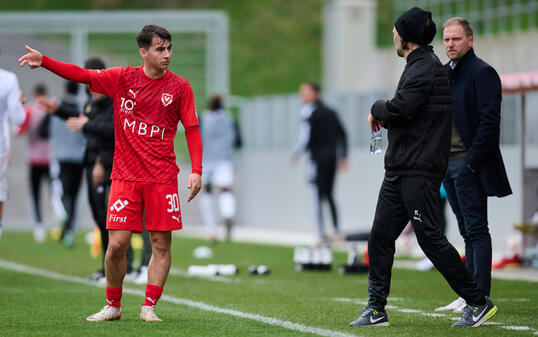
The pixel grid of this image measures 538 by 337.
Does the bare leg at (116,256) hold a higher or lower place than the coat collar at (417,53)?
lower

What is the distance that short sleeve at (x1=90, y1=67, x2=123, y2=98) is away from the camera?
25.9 ft

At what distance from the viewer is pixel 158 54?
7.95 meters

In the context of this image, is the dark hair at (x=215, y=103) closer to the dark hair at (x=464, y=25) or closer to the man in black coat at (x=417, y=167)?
the dark hair at (x=464, y=25)

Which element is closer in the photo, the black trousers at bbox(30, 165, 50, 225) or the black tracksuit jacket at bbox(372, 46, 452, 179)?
the black tracksuit jacket at bbox(372, 46, 452, 179)

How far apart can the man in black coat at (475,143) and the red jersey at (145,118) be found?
216 centimetres

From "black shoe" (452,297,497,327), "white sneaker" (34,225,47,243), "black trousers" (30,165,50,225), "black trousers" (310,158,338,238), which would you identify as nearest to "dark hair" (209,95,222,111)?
"black trousers" (310,158,338,238)

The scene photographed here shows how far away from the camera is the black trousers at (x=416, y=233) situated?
761cm

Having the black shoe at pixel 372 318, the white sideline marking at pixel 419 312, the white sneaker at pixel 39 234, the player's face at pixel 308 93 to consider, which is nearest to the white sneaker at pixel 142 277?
the white sideline marking at pixel 419 312

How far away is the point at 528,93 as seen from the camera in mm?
14406

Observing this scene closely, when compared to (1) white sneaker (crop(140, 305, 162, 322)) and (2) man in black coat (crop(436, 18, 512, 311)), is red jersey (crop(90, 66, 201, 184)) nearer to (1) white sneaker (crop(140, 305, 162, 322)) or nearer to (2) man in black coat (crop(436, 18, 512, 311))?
(1) white sneaker (crop(140, 305, 162, 322))

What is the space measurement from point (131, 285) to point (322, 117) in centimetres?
725

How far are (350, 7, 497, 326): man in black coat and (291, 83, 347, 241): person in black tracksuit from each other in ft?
31.8

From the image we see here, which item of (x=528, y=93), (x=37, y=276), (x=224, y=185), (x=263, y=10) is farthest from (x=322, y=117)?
(x=263, y=10)

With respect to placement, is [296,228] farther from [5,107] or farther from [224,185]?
[5,107]
